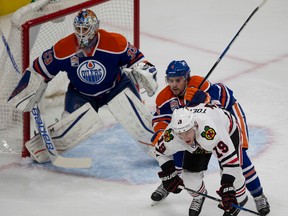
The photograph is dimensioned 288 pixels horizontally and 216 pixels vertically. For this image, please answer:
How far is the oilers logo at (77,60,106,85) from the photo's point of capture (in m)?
5.00

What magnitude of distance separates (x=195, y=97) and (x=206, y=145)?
42 cm

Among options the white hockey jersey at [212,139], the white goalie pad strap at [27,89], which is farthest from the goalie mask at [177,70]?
the white goalie pad strap at [27,89]

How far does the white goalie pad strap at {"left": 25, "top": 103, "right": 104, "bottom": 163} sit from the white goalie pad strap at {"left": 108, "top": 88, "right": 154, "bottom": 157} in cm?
11

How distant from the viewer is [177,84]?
177 inches

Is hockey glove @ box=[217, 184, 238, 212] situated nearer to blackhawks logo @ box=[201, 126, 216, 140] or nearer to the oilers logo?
blackhawks logo @ box=[201, 126, 216, 140]

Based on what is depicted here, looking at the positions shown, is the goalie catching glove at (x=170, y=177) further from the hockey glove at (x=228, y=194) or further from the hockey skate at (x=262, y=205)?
the hockey skate at (x=262, y=205)

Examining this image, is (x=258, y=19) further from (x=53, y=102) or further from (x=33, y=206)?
(x=33, y=206)

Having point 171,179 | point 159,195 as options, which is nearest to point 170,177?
point 171,179

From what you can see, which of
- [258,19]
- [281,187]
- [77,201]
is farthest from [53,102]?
[258,19]

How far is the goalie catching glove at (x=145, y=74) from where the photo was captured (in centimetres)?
502

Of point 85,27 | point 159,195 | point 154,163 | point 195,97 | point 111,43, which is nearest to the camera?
point 195,97

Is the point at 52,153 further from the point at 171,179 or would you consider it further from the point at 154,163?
the point at 171,179

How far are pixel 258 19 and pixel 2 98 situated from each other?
3113mm

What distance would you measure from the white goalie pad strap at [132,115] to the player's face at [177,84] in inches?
23.6
